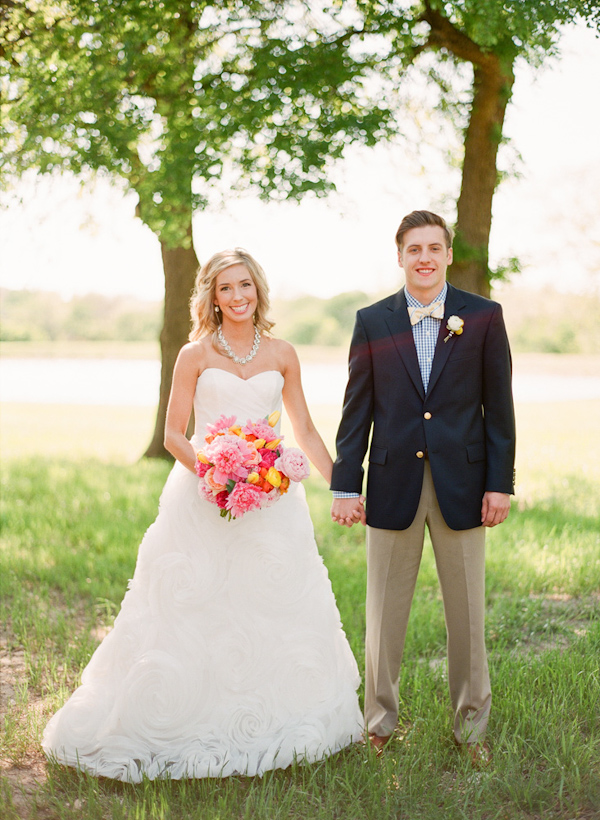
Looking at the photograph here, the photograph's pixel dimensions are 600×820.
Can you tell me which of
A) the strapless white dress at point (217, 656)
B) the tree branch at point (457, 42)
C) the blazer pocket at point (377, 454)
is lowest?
the strapless white dress at point (217, 656)

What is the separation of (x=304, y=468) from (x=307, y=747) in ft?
4.16

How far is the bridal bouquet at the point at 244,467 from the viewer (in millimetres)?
3471

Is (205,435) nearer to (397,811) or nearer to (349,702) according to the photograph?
(349,702)

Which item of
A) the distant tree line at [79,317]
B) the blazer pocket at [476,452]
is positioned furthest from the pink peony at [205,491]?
the distant tree line at [79,317]

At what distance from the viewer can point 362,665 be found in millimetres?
4684

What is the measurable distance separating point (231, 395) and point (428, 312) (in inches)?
42.6

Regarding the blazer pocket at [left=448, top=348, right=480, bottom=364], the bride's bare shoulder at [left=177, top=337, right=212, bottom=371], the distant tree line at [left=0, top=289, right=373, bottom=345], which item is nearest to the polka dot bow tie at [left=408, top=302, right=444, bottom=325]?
the blazer pocket at [left=448, top=348, right=480, bottom=364]

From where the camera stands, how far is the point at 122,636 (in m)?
3.72

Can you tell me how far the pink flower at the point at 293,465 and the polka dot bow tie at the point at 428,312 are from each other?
2.72 ft

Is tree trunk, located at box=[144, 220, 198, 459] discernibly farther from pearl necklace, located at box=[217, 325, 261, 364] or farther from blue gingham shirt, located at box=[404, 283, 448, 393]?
blue gingham shirt, located at box=[404, 283, 448, 393]

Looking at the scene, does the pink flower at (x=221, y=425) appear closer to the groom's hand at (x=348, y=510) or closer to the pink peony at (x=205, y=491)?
the pink peony at (x=205, y=491)

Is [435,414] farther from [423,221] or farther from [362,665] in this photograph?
[362,665]

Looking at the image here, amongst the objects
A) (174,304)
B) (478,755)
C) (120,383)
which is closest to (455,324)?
(478,755)

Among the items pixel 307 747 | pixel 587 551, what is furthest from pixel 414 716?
pixel 587 551
